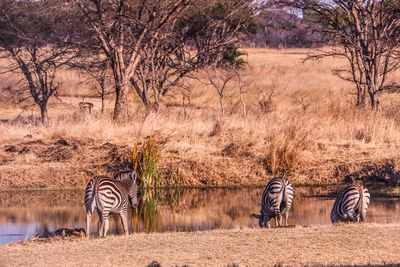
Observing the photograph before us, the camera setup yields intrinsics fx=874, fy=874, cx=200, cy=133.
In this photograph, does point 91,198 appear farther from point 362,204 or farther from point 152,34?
point 152,34

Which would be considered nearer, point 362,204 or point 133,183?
point 362,204

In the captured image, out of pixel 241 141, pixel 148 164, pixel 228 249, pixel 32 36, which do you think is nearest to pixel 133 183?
pixel 228 249

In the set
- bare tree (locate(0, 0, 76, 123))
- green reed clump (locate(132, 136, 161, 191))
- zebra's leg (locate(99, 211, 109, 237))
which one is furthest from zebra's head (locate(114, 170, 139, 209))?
bare tree (locate(0, 0, 76, 123))

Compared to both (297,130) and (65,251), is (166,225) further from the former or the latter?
(297,130)

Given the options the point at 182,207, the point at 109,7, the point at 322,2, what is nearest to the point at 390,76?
the point at 322,2

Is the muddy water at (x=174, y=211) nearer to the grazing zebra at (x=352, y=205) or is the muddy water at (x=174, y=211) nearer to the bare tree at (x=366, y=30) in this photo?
the grazing zebra at (x=352, y=205)

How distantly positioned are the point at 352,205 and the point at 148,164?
8.09 metres

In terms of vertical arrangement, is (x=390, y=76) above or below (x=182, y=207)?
above

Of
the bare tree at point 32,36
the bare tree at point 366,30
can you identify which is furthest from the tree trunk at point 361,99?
the bare tree at point 32,36

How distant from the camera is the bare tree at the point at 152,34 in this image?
91.8 feet

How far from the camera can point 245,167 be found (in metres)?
22.5

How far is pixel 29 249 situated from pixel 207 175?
10148 mm

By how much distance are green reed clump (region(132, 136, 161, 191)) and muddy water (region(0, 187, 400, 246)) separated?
1.72 feet

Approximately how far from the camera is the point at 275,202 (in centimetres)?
1479
